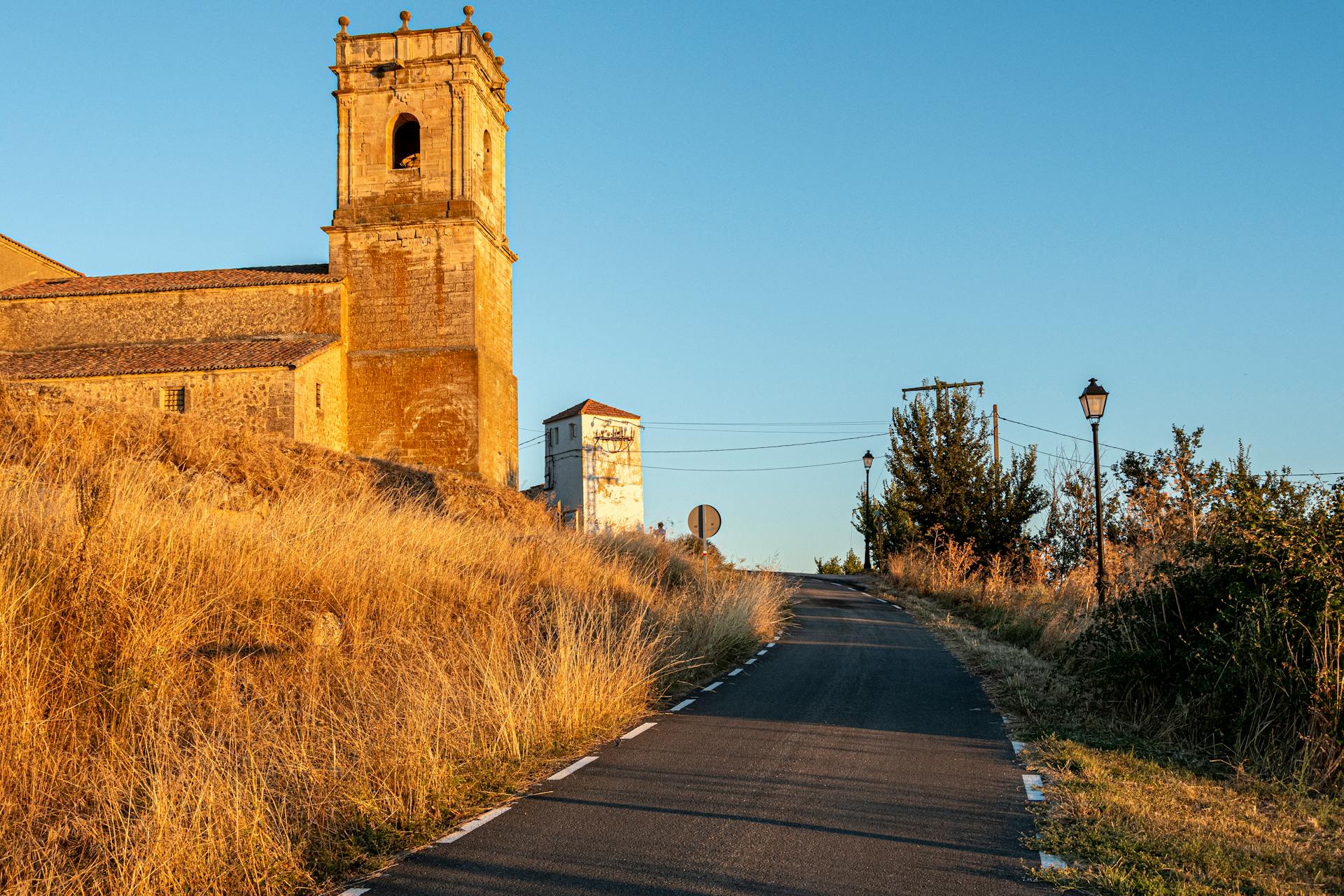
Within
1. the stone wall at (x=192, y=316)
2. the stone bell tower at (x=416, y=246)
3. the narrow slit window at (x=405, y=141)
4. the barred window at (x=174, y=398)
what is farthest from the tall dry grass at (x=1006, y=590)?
the barred window at (x=174, y=398)

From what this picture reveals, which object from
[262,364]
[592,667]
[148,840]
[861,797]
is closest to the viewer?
[148,840]

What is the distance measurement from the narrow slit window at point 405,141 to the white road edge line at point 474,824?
113 feet

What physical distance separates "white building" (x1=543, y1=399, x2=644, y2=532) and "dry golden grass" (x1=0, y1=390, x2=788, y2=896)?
147 feet

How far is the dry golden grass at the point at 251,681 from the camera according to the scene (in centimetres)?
546

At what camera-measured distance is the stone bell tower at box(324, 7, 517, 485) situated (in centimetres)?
3647

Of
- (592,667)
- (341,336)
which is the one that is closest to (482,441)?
(341,336)

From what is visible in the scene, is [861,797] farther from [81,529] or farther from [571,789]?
[81,529]

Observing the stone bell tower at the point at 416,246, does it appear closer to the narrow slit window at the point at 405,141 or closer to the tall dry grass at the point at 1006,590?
the narrow slit window at the point at 405,141

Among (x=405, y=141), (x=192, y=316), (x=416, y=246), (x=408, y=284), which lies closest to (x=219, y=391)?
(x=192, y=316)

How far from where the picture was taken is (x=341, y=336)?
36938 millimetres

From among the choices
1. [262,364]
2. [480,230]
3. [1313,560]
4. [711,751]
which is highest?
[480,230]

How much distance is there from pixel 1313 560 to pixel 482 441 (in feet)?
98.8

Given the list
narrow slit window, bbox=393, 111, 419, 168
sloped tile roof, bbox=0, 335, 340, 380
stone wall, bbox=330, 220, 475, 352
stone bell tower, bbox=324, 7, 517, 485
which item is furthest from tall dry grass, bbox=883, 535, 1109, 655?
narrow slit window, bbox=393, 111, 419, 168

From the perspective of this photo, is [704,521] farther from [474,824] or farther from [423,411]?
[423,411]
